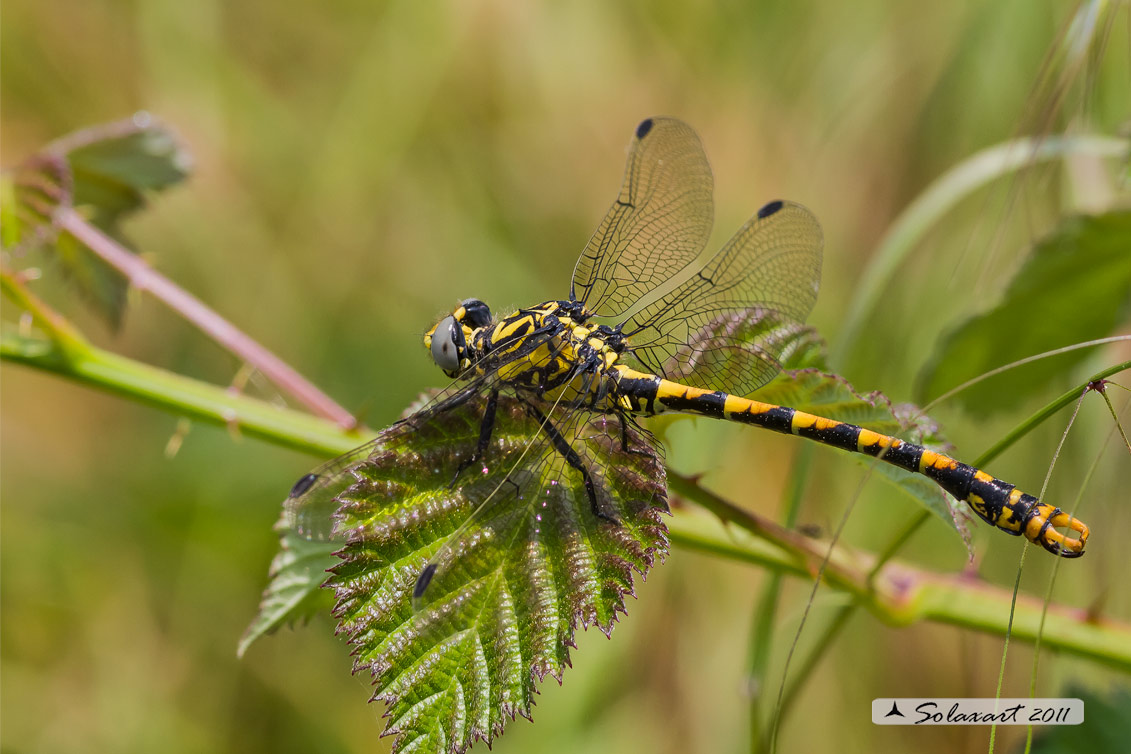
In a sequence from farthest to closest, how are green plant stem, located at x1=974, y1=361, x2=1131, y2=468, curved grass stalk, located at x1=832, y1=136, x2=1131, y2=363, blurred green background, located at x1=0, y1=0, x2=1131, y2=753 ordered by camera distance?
blurred green background, located at x1=0, y1=0, x2=1131, y2=753, curved grass stalk, located at x1=832, y1=136, x2=1131, y2=363, green plant stem, located at x1=974, y1=361, x2=1131, y2=468

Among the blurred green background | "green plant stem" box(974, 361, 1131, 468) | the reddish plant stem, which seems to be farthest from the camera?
the blurred green background

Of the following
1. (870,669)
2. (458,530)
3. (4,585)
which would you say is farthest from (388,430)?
(4,585)

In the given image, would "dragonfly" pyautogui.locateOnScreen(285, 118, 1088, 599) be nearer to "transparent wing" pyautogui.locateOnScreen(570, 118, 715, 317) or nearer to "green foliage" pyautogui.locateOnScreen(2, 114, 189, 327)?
"transparent wing" pyautogui.locateOnScreen(570, 118, 715, 317)

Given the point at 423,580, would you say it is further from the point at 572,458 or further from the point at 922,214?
the point at 922,214

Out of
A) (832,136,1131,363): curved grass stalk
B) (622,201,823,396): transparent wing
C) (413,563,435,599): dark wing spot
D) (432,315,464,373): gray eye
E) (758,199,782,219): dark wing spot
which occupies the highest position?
(832,136,1131,363): curved grass stalk

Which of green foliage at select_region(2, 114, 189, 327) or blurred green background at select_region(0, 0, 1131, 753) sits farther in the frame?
blurred green background at select_region(0, 0, 1131, 753)

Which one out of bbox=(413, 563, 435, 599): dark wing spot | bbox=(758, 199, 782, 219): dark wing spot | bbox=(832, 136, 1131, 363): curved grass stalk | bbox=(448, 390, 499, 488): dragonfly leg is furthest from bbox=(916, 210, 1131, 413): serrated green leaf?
bbox=(413, 563, 435, 599): dark wing spot

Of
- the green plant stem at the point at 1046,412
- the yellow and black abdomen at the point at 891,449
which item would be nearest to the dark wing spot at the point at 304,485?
the yellow and black abdomen at the point at 891,449

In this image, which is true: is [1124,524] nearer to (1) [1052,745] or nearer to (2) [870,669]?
(1) [1052,745]

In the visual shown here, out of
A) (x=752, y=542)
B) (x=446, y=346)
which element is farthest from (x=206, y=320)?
(x=752, y=542)

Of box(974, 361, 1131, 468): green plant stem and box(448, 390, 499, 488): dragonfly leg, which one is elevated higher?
box(974, 361, 1131, 468): green plant stem
